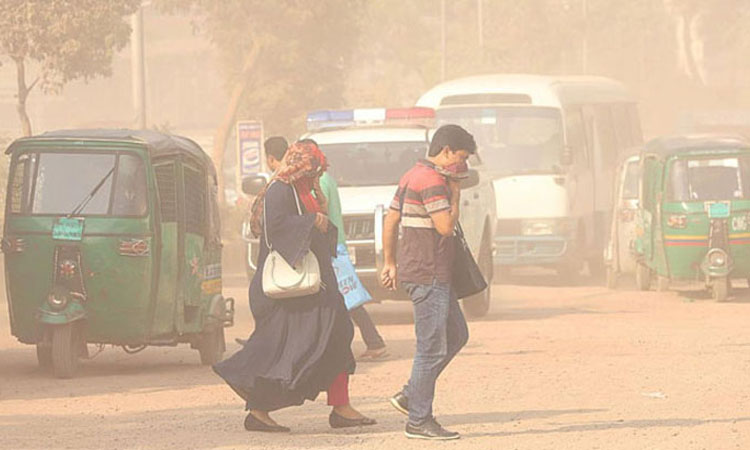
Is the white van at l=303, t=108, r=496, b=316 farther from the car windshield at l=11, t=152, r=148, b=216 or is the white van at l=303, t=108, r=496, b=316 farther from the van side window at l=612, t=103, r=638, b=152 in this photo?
the van side window at l=612, t=103, r=638, b=152

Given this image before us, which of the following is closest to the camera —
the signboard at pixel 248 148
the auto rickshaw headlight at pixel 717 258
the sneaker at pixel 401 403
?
the sneaker at pixel 401 403

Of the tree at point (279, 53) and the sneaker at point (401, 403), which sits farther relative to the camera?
the tree at point (279, 53)

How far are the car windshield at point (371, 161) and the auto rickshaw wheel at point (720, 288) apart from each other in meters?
4.94

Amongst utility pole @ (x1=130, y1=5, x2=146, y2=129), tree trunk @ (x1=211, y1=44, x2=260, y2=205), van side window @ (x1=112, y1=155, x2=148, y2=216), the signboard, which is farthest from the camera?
tree trunk @ (x1=211, y1=44, x2=260, y2=205)

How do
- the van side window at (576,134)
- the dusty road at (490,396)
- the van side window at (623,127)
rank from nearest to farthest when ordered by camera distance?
the dusty road at (490,396)
the van side window at (576,134)
the van side window at (623,127)

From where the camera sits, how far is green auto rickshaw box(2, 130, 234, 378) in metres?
15.0

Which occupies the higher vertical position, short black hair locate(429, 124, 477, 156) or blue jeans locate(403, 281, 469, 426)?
short black hair locate(429, 124, 477, 156)

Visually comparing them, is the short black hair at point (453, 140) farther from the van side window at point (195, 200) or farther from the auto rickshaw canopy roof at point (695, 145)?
the auto rickshaw canopy roof at point (695, 145)

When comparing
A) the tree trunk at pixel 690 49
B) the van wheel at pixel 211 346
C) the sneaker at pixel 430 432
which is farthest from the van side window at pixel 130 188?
the tree trunk at pixel 690 49

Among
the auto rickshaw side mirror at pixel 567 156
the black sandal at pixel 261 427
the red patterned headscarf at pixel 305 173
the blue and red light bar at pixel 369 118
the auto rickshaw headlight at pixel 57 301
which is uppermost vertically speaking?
the blue and red light bar at pixel 369 118

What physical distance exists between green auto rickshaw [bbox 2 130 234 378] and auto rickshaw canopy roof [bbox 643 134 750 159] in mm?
10953

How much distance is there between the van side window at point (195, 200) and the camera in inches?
628

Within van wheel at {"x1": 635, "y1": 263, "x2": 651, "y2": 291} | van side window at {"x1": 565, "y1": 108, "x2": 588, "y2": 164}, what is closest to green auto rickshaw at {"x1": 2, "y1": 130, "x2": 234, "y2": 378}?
van wheel at {"x1": 635, "y1": 263, "x2": 651, "y2": 291}

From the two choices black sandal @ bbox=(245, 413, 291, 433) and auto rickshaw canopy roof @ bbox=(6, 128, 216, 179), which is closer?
black sandal @ bbox=(245, 413, 291, 433)
